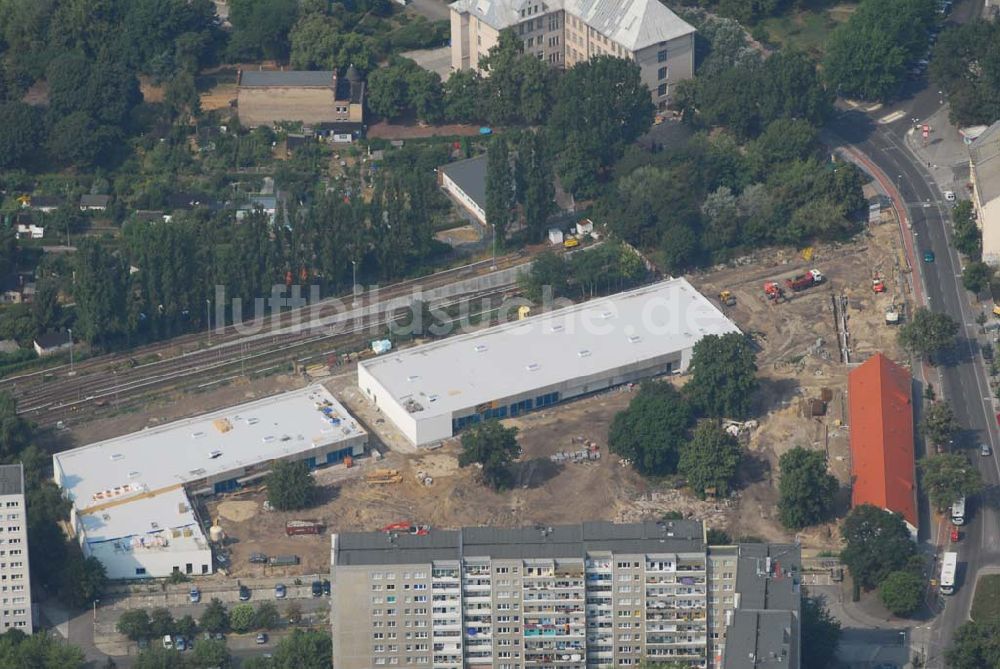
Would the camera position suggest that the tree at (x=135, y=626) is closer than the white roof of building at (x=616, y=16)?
Yes

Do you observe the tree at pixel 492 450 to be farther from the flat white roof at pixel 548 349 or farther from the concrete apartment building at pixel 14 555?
the concrete apartment building at pixel 14 555

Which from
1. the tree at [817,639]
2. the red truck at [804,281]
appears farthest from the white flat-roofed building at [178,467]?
the red truck at [804,281]

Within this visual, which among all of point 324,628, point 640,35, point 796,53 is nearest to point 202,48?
point 640,35

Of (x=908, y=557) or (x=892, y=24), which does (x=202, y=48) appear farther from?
(x=908, y=557)

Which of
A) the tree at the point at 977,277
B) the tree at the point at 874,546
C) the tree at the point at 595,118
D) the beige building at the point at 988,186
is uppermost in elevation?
Result: the tree at the point at 595,118

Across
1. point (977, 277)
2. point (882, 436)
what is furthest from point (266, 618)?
point (977, 277)

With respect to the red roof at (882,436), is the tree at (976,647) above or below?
below
